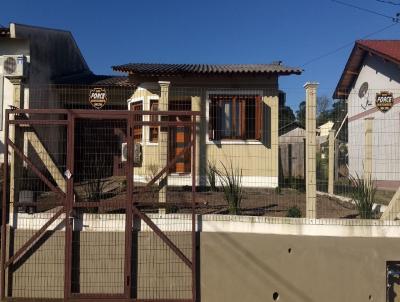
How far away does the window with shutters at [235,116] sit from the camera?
11.7m

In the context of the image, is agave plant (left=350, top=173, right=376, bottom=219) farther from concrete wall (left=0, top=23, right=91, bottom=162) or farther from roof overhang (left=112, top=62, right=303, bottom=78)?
concrete wall (left=0, top=23, right=91, bottom=162)

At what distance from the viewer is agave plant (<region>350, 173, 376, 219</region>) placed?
6.72 metres

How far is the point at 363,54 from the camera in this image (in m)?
18.2

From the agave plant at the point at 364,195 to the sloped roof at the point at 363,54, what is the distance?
669 cm

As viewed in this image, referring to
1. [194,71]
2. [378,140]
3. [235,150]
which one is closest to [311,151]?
[378,140]

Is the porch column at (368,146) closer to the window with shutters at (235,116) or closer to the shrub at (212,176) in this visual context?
the shrub at (212,176)

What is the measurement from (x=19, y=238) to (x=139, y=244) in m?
1.82

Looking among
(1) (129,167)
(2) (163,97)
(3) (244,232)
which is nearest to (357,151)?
(3) (244,232)

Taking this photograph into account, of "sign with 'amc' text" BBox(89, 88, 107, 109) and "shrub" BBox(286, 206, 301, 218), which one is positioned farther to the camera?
"sign with 'amc' text" BBox(89, 88, 107, 109)

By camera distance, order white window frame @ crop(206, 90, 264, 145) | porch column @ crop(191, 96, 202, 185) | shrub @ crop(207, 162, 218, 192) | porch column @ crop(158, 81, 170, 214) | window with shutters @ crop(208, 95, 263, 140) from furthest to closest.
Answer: window with shutters @ crop(208, 95, 263, 140) → white window frame @ crop(206, 90, 264, 145) → porch column @ crop(191, 96, 202, 185) → shrub @ crop(207, 162, 218, 192) → porch column @ crop(158, 81, 170, 214)

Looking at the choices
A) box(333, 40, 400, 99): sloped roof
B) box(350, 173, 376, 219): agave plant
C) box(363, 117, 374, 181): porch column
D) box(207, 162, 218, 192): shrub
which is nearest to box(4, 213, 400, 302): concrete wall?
box(350, 173, 376, 219): agave plant

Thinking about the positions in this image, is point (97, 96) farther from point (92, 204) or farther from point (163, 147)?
point (92, 204)

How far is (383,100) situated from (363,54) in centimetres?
1236

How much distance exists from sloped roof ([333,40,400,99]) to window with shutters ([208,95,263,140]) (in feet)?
10.9
